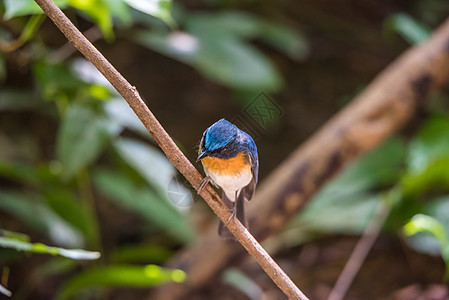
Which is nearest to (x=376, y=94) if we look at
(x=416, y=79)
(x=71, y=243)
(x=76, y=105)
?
(x=416, y=79)

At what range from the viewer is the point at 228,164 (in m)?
1.36

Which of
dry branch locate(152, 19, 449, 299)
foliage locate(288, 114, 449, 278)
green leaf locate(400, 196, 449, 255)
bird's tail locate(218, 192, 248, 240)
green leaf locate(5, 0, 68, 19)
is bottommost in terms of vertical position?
green leaf locate(400, 196, 449, 255)

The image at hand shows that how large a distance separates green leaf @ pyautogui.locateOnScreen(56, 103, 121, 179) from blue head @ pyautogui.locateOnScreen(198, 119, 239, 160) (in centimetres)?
114

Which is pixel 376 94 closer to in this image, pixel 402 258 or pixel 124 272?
pixel 402 258

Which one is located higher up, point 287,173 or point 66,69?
point 66,69

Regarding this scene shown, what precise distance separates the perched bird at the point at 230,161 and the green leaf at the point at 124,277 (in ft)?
2.16

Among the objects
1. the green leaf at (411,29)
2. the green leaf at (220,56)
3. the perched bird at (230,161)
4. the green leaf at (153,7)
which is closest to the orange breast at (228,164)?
the perched bird at (230,161)

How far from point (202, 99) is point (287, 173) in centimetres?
146

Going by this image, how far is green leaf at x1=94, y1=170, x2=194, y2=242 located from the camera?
2.81 metres

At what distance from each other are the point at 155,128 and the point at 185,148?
2.08 m

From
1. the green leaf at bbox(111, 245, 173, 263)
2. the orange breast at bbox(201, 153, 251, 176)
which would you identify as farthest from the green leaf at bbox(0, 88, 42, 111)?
the orange breast at bbox(201, 153, 251, 176)

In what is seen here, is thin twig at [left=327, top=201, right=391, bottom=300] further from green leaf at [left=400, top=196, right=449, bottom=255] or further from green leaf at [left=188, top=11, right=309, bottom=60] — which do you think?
green leaf at [left=188, top=11, right=309, bottom=60]

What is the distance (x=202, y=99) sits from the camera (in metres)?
3.99

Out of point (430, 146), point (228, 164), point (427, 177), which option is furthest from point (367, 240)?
point (228, 164)
